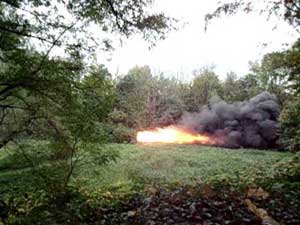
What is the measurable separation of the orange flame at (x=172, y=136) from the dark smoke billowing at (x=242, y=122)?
37 centimetres

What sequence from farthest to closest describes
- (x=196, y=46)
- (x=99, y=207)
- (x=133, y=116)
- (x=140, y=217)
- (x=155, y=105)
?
(x=196, y=46), (x=155, y=105), (x=133, y=116), (x=99, y=207), (x=140, y=217)

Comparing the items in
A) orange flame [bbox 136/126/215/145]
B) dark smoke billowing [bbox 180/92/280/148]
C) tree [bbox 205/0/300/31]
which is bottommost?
orange flame [bbox 136/126/215/145]

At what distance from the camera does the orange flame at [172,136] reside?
17.5m

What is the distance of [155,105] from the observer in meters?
20.1

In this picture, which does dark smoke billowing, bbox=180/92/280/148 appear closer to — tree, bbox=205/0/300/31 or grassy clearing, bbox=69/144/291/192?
grassy clearing, bbox=69/144/291/192

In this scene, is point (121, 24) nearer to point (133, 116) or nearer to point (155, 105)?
point (133, 116)

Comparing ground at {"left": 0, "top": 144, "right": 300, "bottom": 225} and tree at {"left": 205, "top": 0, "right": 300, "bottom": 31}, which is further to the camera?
tree at {"left": 205, "top": 0, "right": 300, "bottom": 31}

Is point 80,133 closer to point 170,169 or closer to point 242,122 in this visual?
point 170,169

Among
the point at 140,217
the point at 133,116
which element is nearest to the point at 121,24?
the point at 140,217

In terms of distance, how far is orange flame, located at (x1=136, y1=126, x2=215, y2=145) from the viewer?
1750 centimetres

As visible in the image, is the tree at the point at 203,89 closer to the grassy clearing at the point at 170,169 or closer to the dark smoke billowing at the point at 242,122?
the dark smoke billowing at the point at 242,122

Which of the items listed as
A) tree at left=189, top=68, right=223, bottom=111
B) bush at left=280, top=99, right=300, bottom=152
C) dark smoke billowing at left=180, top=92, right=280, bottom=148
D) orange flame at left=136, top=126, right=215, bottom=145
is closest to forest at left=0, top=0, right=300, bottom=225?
bush at left=280, top=99, right=300, bottom=152

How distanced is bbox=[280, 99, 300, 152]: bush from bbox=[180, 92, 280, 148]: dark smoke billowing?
5.05ft

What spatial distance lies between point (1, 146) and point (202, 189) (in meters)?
3.62
